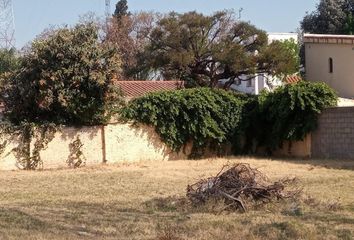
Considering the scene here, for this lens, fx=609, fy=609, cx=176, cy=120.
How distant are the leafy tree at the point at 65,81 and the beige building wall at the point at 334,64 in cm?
1733

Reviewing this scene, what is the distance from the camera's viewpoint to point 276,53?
122ft

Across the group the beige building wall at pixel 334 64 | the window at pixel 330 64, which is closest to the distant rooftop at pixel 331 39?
the beige building wall at pixel 334 64

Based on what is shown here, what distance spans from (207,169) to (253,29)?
17.6 metres

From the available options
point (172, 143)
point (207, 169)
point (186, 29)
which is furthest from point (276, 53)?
point (207, 169)

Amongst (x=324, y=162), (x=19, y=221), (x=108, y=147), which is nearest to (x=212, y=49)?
(x=108, y=147)

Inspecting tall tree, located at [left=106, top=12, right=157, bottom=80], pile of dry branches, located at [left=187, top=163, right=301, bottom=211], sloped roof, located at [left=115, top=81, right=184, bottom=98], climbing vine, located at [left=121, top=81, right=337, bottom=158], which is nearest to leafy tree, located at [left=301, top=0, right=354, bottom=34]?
tall tree, located at [left=106, top=12, right=157, bottom=80]

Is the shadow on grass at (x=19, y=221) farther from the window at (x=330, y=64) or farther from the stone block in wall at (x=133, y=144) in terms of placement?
the window at (x=330, y=64)

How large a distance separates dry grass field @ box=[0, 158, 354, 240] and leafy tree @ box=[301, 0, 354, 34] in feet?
112

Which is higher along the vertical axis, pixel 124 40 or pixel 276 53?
pixel 124 40

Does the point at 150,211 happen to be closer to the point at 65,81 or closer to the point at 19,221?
the point at 19,221

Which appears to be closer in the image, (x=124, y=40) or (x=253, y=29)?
(x=253, y=29)

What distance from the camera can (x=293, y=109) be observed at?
26500 mm

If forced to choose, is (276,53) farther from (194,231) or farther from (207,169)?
(194,231)

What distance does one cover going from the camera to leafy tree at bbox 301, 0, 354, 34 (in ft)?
171
